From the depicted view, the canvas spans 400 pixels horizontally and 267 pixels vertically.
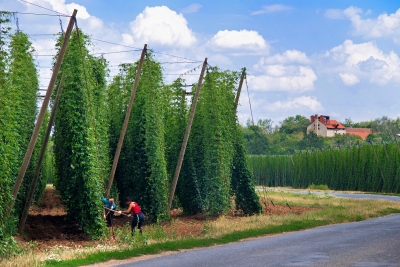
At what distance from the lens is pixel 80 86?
961 inches

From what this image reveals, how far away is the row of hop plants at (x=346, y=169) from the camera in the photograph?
6316cm

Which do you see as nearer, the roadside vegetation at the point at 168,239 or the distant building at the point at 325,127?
the roadside vegetation at the point at 168,239

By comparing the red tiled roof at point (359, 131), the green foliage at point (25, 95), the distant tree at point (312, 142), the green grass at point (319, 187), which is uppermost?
the red tiled roof at point (359, 131)

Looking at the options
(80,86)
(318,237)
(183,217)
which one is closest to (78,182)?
(80,86)

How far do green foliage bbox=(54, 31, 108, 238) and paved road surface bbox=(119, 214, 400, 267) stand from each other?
5381 millimetres

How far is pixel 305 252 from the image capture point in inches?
730

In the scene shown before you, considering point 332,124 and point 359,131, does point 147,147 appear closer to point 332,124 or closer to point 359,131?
Answer: point 332,124

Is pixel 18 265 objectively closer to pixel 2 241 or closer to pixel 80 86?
pixel 2 241

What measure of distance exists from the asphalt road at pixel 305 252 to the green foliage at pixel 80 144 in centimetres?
543

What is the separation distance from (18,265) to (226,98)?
21.4 m

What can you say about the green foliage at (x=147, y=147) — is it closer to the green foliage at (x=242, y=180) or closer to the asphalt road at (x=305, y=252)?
the green foliage at (x=242, y=180)

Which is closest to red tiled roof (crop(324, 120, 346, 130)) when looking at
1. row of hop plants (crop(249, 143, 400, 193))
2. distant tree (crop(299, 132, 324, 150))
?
distant tree (crop(299, 132, 324, 150))

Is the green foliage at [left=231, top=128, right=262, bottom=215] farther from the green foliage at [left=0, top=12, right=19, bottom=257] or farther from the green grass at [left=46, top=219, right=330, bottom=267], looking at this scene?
the green foliage at [left=0, top=12, right=19, bottom=257]

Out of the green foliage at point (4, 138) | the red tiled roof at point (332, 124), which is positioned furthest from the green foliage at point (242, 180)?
the red tiled roof at point (332, 124)
